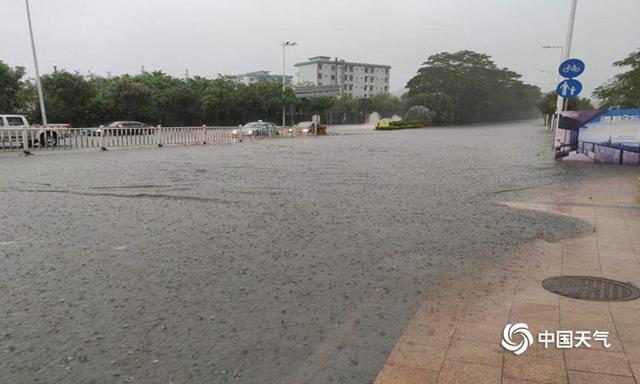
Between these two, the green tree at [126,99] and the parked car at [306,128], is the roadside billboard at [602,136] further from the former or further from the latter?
the green tree at [126,99]

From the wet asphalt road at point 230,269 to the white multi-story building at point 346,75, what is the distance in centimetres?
10120

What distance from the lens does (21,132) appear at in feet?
66.1

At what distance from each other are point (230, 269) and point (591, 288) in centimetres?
335

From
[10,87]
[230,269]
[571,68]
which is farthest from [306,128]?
[230,269]

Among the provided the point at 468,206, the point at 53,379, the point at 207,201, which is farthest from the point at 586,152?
the point at 53,379

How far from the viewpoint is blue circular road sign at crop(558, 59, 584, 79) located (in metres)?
16.0

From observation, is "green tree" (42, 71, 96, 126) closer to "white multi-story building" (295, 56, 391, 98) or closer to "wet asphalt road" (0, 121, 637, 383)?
"wet asphalt road" (0, 121, 637, 383)

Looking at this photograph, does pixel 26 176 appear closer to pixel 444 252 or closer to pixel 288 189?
pixel 288 189

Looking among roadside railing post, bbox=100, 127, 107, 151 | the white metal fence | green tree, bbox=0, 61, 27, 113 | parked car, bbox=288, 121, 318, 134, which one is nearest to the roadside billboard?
the white metal fence

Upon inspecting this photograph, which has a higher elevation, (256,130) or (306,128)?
(256,130)

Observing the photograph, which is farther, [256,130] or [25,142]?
[256,130]

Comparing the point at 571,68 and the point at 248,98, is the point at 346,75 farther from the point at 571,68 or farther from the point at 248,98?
the point at 571,68

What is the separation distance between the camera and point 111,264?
209 inches

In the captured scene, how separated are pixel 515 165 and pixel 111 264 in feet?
45.8
